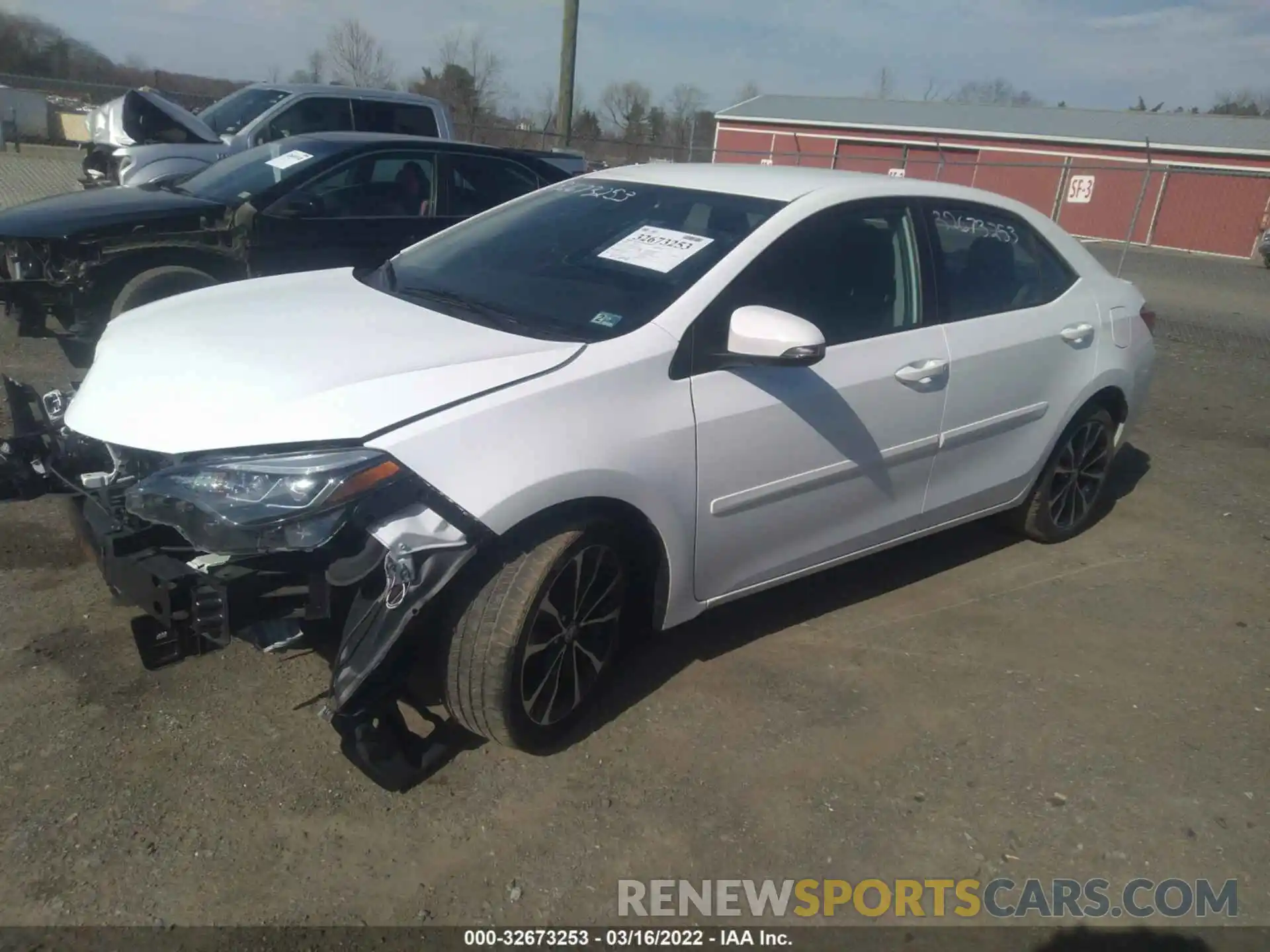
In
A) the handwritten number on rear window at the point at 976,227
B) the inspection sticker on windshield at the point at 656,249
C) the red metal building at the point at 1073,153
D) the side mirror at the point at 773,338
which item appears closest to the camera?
the side mirror at the point at 773,338

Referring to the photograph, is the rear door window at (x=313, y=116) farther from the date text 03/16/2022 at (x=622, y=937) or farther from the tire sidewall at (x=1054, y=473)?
the date text 03/16/2022 at (x=622, y=937)

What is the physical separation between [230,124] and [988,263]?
10.6 meters

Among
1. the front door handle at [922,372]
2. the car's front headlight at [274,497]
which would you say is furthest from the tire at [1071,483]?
the car's front headlight at [274,497]

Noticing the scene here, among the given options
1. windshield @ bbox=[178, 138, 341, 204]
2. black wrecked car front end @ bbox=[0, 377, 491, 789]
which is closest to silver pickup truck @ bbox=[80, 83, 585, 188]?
windshield @ bbox=[178, 138, 341, 204]

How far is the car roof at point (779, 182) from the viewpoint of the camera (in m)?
3.61

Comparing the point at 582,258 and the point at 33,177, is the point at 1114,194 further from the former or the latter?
the point at 582,258

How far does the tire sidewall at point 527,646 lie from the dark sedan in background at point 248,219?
167 inches

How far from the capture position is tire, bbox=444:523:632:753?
8.84 feet

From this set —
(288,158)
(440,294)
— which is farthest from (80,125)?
(440,294)

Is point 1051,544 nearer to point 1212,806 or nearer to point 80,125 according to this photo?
point 1212,806

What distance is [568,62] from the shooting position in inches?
701

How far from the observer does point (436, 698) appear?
125 inches

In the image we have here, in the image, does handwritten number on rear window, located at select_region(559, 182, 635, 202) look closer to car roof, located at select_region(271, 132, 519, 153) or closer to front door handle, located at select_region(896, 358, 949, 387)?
front door handle, located at select_region(896, 358, 949, 387)

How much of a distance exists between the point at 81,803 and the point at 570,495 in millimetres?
1578
